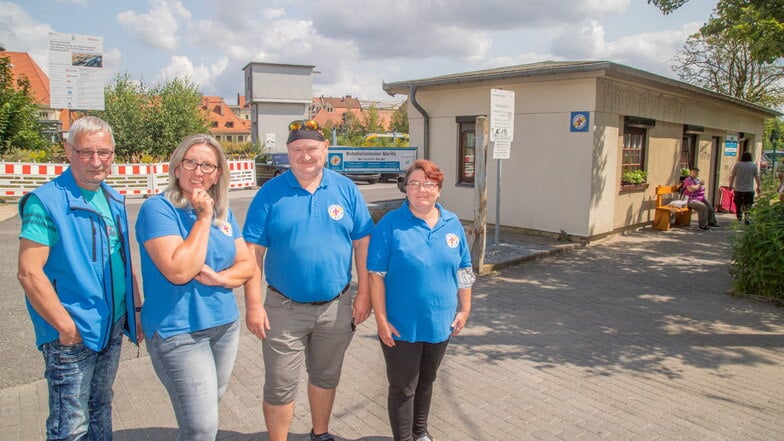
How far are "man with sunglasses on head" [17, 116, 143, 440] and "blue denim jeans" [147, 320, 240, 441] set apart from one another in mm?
268

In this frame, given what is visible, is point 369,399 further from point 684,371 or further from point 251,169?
point 251,169

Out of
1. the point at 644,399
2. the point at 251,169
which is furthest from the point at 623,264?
the point at 251,169

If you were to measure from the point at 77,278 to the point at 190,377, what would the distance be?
0.63 meters

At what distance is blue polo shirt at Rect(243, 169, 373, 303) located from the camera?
286cm

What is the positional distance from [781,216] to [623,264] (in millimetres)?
2412

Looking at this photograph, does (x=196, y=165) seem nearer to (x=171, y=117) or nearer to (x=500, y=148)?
(x=500, y=148)

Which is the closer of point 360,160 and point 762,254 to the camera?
point 762,254

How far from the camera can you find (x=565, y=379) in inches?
176

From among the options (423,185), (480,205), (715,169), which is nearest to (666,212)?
(715,169)

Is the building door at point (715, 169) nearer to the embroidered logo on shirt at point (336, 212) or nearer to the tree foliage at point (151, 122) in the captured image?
the embroidered logo on shirt at point (336, 212)

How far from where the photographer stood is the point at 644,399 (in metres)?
4.12

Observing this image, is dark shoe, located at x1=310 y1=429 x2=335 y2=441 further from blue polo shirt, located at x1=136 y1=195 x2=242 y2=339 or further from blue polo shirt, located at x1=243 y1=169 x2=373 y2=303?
blue polo shirt, located at x1=136 y1=195 x2=242 y2=339

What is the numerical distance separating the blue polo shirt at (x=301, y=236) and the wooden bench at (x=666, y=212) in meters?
11.1

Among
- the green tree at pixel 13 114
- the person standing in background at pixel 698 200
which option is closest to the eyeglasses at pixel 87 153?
the person standing in background at pixel 698 200
